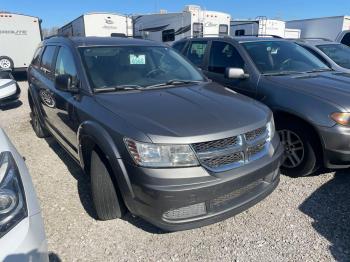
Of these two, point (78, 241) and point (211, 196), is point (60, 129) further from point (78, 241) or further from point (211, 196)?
point (211, 196)

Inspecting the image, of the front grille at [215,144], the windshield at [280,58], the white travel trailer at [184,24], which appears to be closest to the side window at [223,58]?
the windshield at [280,58]

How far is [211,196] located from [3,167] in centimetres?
149

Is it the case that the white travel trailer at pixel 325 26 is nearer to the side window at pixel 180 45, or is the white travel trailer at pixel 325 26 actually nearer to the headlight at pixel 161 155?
the side window at pixel 180 45

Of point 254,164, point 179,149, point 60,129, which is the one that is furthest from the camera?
point 60,129

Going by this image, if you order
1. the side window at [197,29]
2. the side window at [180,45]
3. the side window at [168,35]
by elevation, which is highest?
the side window at [197,29]

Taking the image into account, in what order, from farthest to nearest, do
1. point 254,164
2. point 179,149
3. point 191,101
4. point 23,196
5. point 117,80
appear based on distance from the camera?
point 117,80
point 191,101
point 254,164
point 179,149
point 23,196

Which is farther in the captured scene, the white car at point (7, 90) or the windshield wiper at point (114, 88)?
the white car at point (7, 90)

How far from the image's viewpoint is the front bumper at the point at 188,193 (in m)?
2.41

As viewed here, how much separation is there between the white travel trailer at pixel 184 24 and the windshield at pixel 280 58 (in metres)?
10.5

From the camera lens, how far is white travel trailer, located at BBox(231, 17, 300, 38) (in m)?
17.8

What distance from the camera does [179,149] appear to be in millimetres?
2457

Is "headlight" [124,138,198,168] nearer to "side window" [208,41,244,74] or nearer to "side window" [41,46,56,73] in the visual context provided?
"side window" [41,46,56,73]

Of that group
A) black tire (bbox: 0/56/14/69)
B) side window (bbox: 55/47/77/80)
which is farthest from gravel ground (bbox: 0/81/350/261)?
black tire (bbox: 0/56/14/69)

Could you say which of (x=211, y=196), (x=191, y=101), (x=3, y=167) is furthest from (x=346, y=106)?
(x=3, y=167)
